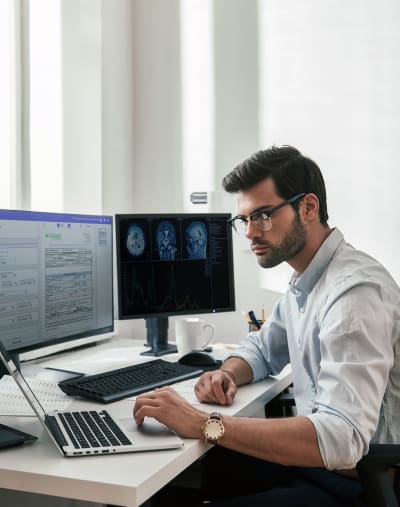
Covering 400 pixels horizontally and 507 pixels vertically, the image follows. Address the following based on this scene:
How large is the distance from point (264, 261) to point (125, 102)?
1.32 meters

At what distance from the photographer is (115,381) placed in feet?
4.78

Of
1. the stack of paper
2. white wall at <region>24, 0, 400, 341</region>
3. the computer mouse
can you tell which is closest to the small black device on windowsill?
the stack of paper

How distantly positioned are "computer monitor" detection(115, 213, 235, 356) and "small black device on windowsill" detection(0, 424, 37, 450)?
76cm

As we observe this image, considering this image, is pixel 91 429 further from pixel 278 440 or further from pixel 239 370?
pixel 239 370

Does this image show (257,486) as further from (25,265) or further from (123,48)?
(123,48)

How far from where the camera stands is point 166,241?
1.91 meters

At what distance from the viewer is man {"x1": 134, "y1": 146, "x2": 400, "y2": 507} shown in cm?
108

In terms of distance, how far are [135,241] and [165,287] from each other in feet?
0.59

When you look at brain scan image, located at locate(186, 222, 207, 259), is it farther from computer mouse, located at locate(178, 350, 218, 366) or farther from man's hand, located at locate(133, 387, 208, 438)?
man's hand, located at locate(133, 387, 208, 438)

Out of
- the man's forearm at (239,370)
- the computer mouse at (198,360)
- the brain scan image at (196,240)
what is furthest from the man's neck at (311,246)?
the brain scan image at (196,240)

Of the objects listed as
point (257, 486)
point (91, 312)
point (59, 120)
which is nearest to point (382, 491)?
point (257, 486)

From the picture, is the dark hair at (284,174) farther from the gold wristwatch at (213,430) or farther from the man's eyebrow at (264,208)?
the gold wristwatch at (213,430)

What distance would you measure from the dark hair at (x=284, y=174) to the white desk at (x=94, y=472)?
25.2 inches

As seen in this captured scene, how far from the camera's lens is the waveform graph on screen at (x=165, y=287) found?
188cm
